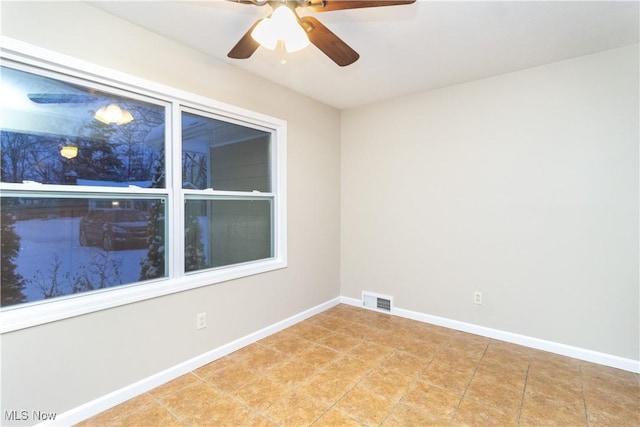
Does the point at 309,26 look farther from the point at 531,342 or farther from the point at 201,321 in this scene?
the point at 531,342

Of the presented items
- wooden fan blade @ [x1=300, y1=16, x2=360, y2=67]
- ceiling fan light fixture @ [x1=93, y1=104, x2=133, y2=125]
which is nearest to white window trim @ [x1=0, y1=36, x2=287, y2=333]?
ceiling fan light fixture @ [x1=93, y1=104, x2=133, y2=125]

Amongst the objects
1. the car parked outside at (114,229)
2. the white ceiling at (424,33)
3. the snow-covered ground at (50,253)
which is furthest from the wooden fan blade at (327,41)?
the snow-covered ground at (50,253)

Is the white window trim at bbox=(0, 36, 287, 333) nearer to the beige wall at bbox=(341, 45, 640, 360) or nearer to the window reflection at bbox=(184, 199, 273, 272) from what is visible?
the window reflection at bbox=(184, 199, 273, 272)

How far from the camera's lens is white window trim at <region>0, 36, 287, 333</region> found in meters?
1.68

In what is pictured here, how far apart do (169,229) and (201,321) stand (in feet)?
2.61

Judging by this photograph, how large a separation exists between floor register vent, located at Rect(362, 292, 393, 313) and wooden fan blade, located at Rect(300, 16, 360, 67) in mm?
2674

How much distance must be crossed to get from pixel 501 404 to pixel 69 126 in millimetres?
3299


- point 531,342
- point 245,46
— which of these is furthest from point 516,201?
point 245,46

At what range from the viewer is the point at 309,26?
1.68m

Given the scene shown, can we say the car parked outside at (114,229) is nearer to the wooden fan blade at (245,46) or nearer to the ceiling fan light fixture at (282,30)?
the wooden fan blade at (245,46)

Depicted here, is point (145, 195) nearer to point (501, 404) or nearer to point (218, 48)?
point (218, 48)

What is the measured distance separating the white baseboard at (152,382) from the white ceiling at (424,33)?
2.48 metres

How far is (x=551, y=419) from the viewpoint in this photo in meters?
1.85

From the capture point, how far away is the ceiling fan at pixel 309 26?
1.51m
